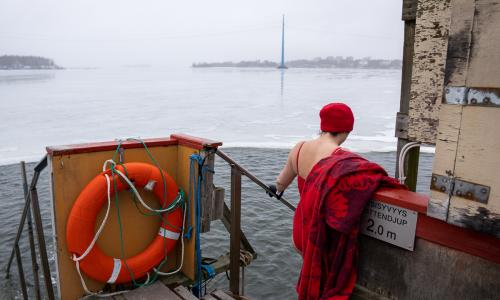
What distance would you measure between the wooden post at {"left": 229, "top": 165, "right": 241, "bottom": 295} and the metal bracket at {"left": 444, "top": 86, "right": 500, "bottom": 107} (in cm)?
214

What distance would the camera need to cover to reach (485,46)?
165 centimetres

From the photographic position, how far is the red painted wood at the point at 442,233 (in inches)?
71.1

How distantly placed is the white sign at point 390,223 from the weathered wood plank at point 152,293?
1698 mm

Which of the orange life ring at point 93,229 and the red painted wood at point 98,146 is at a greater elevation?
the red painted wood at point 98,146

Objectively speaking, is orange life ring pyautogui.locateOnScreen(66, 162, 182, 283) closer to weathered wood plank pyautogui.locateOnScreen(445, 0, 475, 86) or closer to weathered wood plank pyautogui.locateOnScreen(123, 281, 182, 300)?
weathered wood plank pyautogui.locateOnScreen(123, 281, 182, 300)

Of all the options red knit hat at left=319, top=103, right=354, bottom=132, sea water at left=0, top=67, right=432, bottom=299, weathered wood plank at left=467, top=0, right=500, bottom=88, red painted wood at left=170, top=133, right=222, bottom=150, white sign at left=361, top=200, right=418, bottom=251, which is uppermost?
weathered wood plank at left=467, top=0, right=500, bottom=88

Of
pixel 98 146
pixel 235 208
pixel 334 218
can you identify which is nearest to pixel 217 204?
pixel 235 208

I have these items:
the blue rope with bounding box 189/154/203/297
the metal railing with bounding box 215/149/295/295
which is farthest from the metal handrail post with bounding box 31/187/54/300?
the metal railing with bounding box 215/149/295/295

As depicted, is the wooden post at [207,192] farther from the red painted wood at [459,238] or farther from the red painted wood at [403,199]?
the red painted wood at [459,238]

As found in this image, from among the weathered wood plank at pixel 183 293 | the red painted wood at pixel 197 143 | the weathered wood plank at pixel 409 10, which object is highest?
the weathered wood plank at pixel 409 10

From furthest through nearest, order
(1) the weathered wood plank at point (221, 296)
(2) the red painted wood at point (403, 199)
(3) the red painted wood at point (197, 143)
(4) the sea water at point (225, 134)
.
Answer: (4) the sea water at point (225, 134)
(1) the weathered wood plank at point (221, 296)
(3) the red painted wood at point (197, 143)
(2) the red painted wood at point (403, 199)

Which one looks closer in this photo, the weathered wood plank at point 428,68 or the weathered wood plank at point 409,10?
the weathered wood plank at point 428,68

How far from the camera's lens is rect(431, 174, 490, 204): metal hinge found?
1.68 metres

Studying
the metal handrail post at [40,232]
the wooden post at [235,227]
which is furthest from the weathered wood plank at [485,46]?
the metal handrail post at [40,232]
